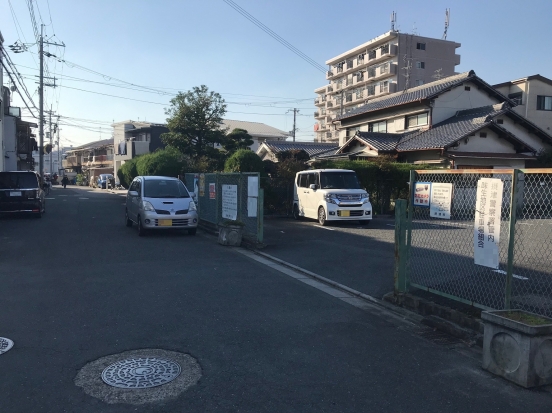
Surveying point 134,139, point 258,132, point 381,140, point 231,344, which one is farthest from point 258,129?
point 231,344

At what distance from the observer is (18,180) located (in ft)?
59.3

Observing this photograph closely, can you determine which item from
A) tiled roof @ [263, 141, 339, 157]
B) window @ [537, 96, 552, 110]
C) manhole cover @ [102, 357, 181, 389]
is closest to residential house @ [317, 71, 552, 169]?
window @ [537, 96, 552, 110]

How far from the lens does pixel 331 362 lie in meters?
4.62

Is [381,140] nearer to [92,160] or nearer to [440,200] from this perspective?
[440,200]

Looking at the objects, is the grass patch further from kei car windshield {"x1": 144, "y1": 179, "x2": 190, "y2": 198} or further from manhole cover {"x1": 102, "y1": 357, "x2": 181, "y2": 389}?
kei car windshield {"x1": 144, "y1": 179, "x2": 190, "y2": 198}

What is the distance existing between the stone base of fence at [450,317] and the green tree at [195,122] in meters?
25.0

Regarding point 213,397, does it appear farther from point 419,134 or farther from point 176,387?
point 419,134

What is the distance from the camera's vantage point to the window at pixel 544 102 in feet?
110

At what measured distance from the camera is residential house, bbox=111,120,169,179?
54.1 meters

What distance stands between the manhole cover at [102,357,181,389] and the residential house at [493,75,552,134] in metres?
34.3

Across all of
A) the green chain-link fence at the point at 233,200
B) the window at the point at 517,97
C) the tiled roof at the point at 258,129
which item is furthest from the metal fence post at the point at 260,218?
the tiled roof at the point at 258,129

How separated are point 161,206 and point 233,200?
2028 millimetres

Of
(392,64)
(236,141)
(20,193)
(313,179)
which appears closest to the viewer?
(313,179)

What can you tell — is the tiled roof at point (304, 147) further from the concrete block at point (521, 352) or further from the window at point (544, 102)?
the concrete block at point (521, 352)
